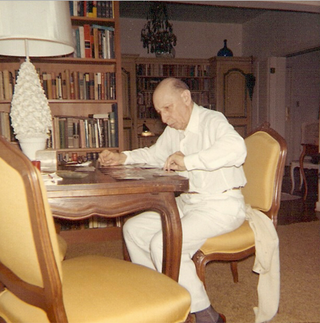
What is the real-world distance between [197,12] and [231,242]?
5882mm

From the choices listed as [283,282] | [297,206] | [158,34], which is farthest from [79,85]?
[158,34]

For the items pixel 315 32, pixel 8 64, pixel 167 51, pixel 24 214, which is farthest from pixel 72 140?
pixel 315 32

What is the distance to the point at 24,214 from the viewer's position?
853 millimetres

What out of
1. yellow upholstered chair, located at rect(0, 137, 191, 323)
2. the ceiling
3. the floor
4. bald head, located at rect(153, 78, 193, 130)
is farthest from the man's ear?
the ceiling

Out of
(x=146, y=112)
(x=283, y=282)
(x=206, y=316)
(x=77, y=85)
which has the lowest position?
(x=283, y=282)

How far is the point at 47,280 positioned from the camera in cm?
88

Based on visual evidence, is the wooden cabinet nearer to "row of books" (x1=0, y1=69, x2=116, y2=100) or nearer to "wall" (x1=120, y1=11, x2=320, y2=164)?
"wall" (x1=120, y1=11, x2=320, y2=164)

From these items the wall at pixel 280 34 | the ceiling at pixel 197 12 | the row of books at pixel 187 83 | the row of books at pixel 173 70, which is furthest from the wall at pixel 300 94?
the row of books at pixel 173 70

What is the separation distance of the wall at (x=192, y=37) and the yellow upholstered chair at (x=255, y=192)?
18.1 ft

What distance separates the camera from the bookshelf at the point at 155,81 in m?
6.50

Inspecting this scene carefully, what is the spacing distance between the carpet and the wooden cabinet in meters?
3.83

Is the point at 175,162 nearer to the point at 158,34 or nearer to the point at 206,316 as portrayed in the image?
the point at 206,316

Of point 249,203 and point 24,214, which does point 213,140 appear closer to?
point 249,203

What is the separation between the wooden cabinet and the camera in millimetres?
6652
